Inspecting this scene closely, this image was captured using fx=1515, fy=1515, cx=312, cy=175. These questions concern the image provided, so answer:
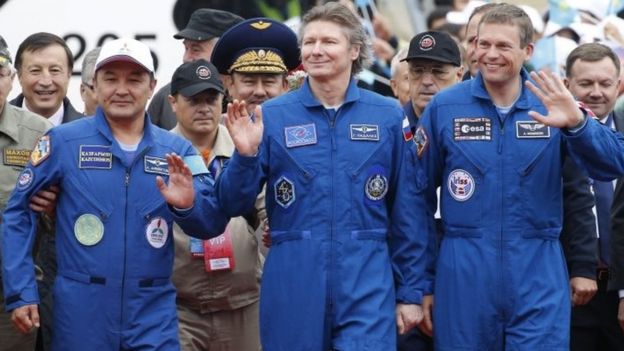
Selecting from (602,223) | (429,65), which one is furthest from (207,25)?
(602,223)

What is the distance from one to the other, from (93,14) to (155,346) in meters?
5.05

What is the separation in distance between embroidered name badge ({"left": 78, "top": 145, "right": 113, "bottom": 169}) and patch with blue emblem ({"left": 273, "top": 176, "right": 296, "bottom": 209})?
2.77 ft

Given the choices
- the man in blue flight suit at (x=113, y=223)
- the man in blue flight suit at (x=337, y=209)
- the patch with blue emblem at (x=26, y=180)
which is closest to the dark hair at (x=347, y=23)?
the man in blue flight suit at (x=337, y=209)

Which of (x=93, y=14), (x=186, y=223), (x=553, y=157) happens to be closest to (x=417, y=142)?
(x=553, y=157)

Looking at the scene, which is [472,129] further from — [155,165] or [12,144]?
[12,144]

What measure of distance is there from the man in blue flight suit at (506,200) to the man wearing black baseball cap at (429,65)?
4.40 feet

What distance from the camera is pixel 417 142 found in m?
7.89

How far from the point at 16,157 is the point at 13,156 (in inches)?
0.7

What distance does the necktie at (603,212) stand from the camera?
9023 mm

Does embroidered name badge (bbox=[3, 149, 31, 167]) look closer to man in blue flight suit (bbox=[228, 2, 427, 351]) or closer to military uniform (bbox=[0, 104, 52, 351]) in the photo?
military uniform (bbox=[0, 104, 52, 351])

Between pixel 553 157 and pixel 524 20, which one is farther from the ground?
pixel 524 20

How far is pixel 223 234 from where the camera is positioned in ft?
28.0

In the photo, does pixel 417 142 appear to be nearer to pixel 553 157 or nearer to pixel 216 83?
pixel 553 157

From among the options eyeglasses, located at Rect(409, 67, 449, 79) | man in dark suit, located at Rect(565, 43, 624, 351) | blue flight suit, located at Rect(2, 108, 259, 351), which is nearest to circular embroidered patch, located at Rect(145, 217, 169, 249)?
blue flight suit, located at Rect(2, 108, 259, 351)
